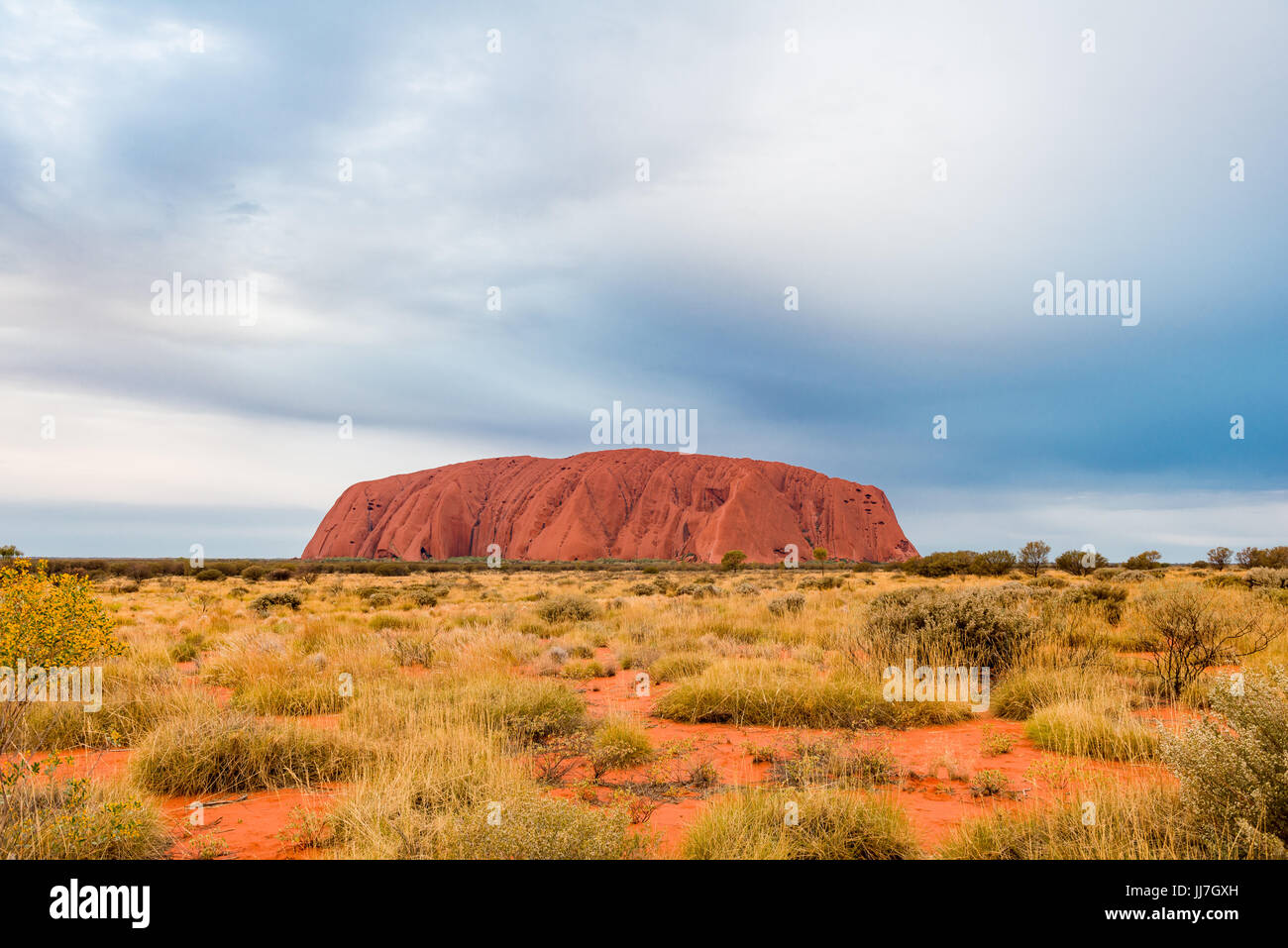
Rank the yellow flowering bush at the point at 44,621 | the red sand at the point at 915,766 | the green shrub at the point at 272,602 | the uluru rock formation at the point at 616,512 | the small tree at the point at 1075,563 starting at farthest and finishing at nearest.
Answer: the uluru rock formation at the point at 616,512
the small tree at the point at 1075,563
the green shrub at the point at 272,602
the red sand at the point at 915,766
the yellow flowering bush at the point at 44,621

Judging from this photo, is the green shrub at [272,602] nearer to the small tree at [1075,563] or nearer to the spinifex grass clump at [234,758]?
the spinifex grass clump at [234,758]

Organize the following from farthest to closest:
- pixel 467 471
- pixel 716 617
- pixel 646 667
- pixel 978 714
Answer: pixel 467 471, pixel 716 617, pixel 646 667, pixel 978 714

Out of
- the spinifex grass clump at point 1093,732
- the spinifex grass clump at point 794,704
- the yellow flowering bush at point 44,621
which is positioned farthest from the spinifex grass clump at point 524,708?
the spinifex grass clump at point 1093,732

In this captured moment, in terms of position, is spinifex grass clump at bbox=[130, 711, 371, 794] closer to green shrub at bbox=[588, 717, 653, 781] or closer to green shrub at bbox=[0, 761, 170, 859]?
green shrub at bbox=[0, 761, 170, 859]

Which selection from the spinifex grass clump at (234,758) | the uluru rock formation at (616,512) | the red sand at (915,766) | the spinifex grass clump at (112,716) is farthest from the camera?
the uluru rock formation at (616,512)

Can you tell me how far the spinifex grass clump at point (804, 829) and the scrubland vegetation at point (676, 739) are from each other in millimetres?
19

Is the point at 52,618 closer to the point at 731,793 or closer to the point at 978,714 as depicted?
the point at 731,793

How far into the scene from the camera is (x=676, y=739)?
7.05 m

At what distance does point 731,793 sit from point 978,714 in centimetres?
511

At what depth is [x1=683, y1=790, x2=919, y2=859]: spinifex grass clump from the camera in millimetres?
3799

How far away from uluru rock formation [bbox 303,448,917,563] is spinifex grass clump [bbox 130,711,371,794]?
92.3m

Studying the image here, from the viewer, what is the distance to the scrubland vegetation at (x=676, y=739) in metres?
3.77

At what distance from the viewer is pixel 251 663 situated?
401 inches
